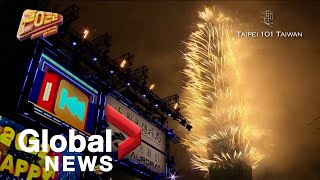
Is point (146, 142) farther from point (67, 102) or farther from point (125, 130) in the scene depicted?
point (67, 102)

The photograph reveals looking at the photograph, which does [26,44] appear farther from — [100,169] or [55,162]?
[100,169]

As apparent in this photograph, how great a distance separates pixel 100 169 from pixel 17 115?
189 inches

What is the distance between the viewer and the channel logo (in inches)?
689

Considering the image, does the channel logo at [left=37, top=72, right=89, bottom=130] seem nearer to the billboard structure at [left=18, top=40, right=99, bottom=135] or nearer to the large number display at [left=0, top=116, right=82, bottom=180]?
the billboard structure at [left=18, top=40, right=99, bottom=135]

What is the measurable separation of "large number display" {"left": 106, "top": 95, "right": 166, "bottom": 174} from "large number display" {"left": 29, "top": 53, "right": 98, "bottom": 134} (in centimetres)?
211

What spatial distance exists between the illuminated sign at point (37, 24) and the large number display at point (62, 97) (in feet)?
4.38

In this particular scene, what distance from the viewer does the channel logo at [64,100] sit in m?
17.5

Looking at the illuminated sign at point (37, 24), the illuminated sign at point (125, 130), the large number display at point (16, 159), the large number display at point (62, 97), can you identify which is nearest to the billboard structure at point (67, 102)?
the large number display at point (62, 97)

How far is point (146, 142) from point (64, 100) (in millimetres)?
8500

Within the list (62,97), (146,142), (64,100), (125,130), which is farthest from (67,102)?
(146,142)

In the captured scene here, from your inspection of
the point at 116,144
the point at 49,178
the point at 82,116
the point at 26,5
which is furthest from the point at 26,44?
the point at 116,144

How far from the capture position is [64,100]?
61.3 feet

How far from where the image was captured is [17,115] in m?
15.9

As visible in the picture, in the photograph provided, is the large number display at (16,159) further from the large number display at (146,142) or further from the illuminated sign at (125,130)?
the large number display at (146,142)
